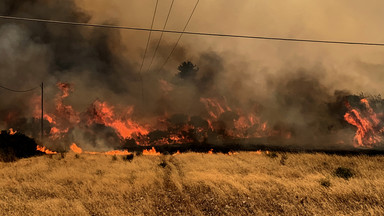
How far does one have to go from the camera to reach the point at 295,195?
32.7 ft

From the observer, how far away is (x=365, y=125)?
29578mm

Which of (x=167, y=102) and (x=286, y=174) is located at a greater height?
(x=167, y=102)

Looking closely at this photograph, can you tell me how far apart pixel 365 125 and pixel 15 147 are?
1414 inches

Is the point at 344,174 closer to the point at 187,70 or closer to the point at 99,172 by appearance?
the point at 99,172

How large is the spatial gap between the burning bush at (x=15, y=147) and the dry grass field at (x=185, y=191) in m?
3.26

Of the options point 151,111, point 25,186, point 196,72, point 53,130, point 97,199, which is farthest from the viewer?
point 196,72

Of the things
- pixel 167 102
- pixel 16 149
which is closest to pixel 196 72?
pixel 167 102

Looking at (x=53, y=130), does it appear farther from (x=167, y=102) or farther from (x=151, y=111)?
(x=167, y=102)

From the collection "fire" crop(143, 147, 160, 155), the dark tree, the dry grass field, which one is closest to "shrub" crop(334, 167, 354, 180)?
the dry grass field

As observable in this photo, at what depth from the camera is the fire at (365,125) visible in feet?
91.3

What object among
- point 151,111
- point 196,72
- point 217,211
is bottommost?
point 217,211

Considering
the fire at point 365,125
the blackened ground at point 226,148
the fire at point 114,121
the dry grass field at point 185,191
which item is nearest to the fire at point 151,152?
the blackened ground at point 226,148

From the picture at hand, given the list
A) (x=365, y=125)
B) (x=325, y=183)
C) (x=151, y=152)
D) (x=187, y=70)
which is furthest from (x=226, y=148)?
(x=187, y=70)

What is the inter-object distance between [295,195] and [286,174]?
4.15 meters
